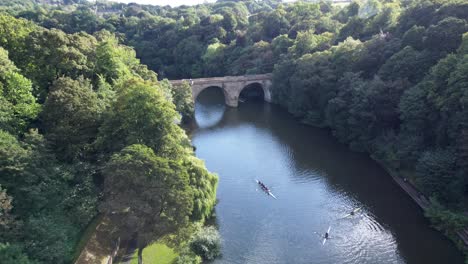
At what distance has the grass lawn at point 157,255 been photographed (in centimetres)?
2784

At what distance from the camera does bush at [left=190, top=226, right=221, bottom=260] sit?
29030 mm

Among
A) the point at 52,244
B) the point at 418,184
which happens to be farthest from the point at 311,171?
the point at 52,244

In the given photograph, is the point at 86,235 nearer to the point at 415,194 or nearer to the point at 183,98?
the point at 415,194

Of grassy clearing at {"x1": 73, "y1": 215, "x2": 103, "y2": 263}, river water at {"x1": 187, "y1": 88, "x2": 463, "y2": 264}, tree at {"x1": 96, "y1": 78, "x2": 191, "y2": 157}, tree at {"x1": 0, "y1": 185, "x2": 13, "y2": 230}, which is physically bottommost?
river water at {"x1": 187, "y1": 88, "x2": 463, "y2": 264}

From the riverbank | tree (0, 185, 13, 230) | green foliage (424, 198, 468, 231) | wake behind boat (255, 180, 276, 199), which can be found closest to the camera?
tree (0, 185, 13, 230)

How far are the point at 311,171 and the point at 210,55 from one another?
55551mm

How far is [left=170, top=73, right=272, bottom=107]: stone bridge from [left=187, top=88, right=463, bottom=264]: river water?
13.6 meters

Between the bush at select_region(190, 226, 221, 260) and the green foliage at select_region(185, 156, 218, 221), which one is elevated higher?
the green foliage at select_region(185, 156, 218, 221)

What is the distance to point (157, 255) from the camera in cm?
2856

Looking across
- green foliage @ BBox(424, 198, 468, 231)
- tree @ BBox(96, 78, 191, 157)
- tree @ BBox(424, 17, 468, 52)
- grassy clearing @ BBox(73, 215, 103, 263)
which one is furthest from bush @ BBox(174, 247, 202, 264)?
tree @ BBox(424, 17, 468, 52)

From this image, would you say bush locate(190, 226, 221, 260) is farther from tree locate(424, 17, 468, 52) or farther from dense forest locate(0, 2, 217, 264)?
tree locate(424, 17, 468, 52)

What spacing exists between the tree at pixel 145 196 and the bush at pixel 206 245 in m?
4.52

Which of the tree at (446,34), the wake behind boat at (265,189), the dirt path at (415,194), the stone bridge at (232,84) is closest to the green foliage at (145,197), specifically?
the wake behind boat at (265,189)

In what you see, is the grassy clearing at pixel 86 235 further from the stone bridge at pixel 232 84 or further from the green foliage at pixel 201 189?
the stone bridge at pixel 232 84
